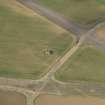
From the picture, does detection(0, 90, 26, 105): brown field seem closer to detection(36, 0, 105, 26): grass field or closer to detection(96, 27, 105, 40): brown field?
detection(96, 27, 105, 40): brown field

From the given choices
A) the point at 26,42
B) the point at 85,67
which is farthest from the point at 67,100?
the point at 26,42

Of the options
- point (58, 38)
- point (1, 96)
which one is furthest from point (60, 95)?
point (58, 38)

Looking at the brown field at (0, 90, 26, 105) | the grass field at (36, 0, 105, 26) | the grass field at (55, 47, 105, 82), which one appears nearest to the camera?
the brown field at (0, 90, 26, 105)

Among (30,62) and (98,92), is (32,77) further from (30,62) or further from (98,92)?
(98,92)

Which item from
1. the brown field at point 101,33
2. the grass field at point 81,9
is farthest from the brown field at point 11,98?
the grass field at point 81,9

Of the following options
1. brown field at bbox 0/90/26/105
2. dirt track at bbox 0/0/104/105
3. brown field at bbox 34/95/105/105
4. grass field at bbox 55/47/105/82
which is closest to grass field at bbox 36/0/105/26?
dirt track at bbox 0/0/104/105

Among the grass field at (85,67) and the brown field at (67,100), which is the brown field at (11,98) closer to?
the brown field at (67,100)
